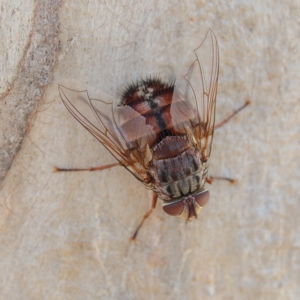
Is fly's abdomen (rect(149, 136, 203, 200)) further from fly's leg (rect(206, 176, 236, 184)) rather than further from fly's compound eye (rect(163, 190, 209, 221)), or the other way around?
fly's leg (rect(206, 176, 236, 184))

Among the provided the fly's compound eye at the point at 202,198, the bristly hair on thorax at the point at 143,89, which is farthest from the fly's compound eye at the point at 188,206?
the bristly hair on thorax at the point at 143,89

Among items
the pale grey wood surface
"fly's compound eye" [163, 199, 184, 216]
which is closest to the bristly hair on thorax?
the pale grey wood surface

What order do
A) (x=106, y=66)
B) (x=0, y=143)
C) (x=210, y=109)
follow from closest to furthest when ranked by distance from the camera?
(x=0, y=143), (x=106, y=66), (x=210, y=109)

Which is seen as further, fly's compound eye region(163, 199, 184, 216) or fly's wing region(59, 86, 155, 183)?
fly's compound eye region(163, 199, 184, 216)

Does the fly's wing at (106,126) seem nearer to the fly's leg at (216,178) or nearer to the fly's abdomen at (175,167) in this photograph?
the fly's abdomen at (175,167)

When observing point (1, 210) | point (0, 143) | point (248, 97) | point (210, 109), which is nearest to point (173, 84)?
point (210, 109)

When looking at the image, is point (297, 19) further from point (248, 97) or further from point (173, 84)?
point (173, 84)
